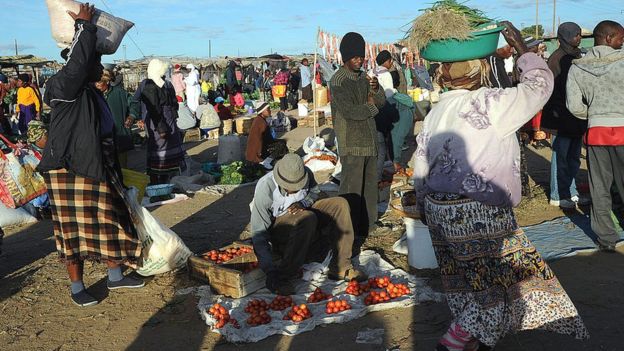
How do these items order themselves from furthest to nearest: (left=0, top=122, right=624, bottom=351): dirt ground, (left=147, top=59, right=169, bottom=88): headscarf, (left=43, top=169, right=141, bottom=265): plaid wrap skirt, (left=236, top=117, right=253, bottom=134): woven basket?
(left=236, top=117, right=253, bottom=134): woven basket
(left=147, top=59, right=169, bottom=88): headscarf
(left=43, top=169, right=141, bottom=265): plaid wrap skirt
(left=0, top=122, right=624, bottom=351): dirt ground

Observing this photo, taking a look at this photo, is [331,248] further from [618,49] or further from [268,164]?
[268,164]

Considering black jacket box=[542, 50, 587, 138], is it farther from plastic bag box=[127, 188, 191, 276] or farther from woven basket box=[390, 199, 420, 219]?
plastic bag box=[127, 188, 191, 276]

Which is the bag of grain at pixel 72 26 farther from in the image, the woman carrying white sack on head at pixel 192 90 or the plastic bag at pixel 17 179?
the woman carrying white sack on head at pixel 192 90

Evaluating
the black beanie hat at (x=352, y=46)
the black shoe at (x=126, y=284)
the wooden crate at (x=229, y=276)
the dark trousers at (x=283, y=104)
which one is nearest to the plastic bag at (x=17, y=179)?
the black shoe at (x=126, y=284)

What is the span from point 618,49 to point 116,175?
4.16 metres

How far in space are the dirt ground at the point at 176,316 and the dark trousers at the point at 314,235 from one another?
0.67 m

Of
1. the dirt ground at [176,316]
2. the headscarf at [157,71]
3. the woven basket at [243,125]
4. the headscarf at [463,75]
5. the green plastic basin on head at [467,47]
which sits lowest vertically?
the dirt ground at [176,316]

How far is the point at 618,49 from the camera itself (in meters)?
4.57

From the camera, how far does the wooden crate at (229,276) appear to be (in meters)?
4.40

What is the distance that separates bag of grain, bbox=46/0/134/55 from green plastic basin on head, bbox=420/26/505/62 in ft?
7.91

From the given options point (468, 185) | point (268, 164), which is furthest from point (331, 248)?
point (268, 164)

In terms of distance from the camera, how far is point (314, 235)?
462cm

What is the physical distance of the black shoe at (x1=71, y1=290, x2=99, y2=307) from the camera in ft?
14.7

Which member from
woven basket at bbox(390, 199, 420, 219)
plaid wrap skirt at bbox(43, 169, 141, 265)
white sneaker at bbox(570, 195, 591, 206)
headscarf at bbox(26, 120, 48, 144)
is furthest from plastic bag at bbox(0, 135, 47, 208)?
white sneaker at bbox(570, 195, 591, 206)
